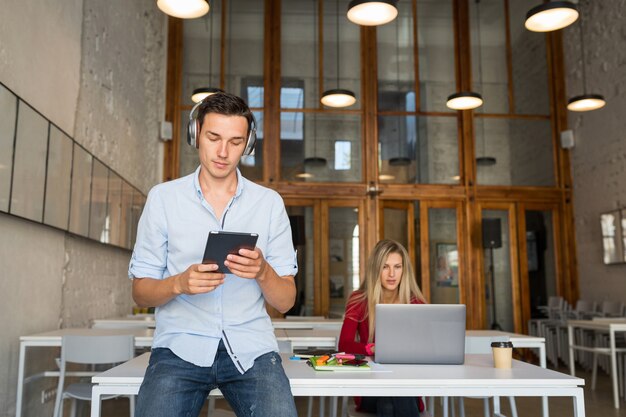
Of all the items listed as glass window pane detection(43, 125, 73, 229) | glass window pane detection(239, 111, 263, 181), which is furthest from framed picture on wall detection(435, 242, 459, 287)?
glass window pane detection(43, 125, 73, 229)

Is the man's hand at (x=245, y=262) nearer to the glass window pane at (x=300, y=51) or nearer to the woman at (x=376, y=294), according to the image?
the woman at (x=376, y=294)

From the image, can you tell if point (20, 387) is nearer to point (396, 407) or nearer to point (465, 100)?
point (396, 407)

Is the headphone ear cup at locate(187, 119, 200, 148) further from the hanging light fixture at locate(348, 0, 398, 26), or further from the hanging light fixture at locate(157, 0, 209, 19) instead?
the hanging light fixture at locate(348, 0, 398, 26)

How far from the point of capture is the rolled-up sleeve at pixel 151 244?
1.69 metres

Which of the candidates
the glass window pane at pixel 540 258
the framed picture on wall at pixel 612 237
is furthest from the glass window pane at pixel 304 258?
the framed picture on wall at pixel 612 237

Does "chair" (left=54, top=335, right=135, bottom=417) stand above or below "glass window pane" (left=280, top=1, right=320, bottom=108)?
below

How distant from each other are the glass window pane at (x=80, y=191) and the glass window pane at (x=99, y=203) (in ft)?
0.42

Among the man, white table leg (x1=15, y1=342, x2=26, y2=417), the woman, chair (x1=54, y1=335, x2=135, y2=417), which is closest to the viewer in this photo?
the man

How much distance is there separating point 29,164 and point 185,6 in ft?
6.81

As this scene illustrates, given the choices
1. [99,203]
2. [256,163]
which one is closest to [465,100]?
[256,163]

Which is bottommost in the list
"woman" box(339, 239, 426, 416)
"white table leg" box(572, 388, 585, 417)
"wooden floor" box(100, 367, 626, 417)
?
"wooden floor" box(100, 367, 626, 417)

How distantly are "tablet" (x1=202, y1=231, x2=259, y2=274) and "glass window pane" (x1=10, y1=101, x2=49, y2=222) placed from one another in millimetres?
2703

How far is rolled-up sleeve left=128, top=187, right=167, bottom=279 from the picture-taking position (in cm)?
169

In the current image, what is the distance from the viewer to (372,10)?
5.23 meters
